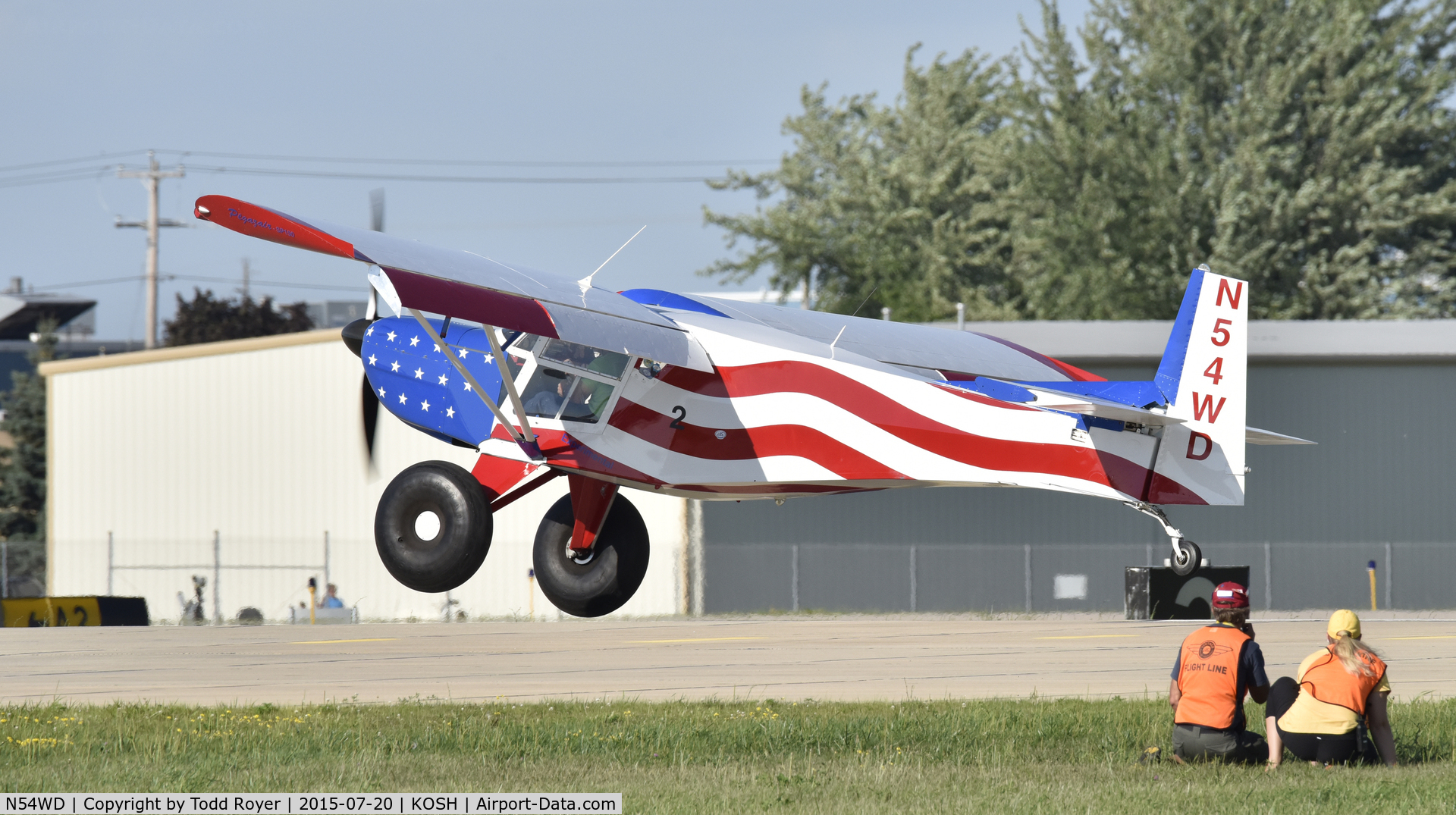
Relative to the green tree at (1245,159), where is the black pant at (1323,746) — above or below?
below

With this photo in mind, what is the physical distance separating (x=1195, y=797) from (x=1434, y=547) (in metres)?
30.9

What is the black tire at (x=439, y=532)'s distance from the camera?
12859 mm

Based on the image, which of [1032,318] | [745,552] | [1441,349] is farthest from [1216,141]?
[745,552]

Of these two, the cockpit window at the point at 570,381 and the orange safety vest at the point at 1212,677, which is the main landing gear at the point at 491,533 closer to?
the cockpit window at the point at 570,381

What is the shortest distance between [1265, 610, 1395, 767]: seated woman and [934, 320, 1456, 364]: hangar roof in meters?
25.7

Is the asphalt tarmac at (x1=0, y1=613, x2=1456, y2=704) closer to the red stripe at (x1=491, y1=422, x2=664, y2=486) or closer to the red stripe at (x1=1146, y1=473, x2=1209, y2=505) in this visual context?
the red stripe at (x1=1146, y1=473, x2=1209, y2=505)

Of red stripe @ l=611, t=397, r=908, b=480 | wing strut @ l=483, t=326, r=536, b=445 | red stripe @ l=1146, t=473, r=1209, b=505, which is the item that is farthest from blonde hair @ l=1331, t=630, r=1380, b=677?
wing strut @ l=483, t=326, r=536, b=445

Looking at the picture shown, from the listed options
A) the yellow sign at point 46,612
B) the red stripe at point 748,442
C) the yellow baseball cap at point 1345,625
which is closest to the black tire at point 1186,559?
the yellow baseball cap at point 1345,625

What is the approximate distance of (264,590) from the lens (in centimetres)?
4175

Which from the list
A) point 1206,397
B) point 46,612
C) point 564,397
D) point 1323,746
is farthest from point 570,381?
point 46,612

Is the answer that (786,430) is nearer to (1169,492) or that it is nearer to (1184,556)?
(1169,492)

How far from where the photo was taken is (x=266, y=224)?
35.7 feet

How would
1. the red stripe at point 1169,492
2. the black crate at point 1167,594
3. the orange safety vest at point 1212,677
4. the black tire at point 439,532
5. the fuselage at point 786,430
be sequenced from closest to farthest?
the orange safety vest at point 1212,677 < the black tire at point 439,532 < the fuselage at point 786,430 < the red stripe at point 1169,492 < the black crate at point 1167,594

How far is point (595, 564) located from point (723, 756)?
2009 mm
